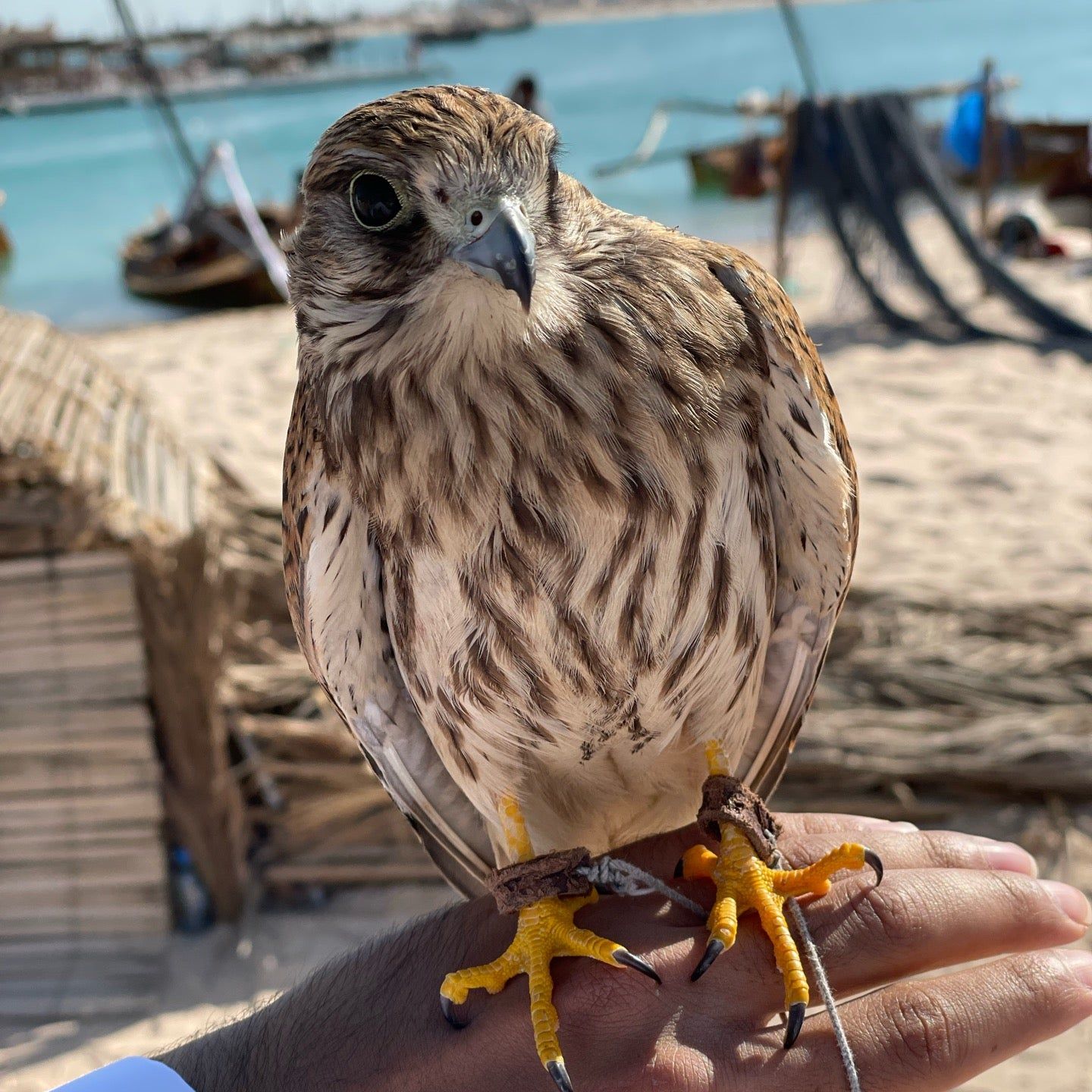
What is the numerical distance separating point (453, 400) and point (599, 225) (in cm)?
41

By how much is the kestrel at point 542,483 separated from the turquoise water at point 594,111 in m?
0.38

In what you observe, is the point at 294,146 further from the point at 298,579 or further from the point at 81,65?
the point at 298,579

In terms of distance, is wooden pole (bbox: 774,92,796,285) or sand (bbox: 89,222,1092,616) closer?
sand (bbox: 89,222,1092,616)

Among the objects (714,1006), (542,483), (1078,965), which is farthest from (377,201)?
(1078,965)

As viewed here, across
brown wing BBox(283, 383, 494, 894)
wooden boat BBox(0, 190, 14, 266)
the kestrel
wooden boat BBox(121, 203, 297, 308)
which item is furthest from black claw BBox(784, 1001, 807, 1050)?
wooden boat BBox(0, 190, 14, 266)

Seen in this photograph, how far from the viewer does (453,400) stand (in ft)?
5.72

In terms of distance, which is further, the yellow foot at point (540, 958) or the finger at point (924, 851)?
the finger at point (924, 851)

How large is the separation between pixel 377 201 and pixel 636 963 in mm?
1256

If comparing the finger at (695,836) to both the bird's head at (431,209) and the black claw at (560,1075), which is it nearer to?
the black claw at (560,1075)

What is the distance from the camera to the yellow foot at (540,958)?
70.5 inches

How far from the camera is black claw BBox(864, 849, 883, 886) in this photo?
192 centimetres

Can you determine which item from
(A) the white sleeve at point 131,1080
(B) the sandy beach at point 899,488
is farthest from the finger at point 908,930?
(B) the sandy beach at point 899,488

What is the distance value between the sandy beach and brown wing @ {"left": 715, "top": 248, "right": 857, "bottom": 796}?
139 centimetres

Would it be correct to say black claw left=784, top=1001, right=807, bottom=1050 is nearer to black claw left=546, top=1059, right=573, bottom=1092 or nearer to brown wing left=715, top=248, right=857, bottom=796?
black claw left=546, top=1059, right=573, bottom=1092
